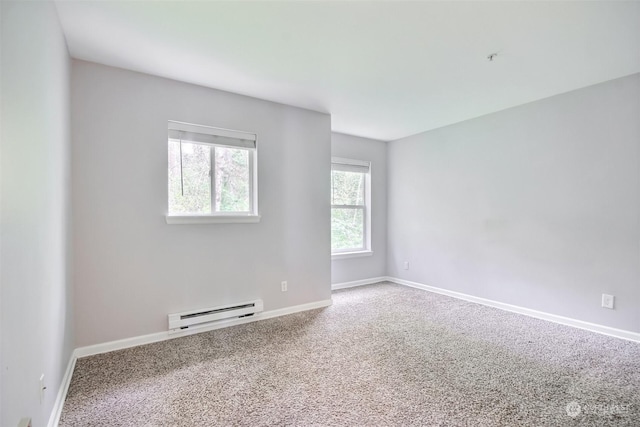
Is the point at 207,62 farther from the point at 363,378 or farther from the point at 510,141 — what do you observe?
the point at 510,141

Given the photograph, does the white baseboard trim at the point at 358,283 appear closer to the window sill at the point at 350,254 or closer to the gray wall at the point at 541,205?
the window sill at the point at 350,254

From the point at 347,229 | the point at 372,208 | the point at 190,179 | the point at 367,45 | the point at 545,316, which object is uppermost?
the point at 367,45

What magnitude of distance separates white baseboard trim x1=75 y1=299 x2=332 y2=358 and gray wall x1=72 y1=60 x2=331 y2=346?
0.05 meters

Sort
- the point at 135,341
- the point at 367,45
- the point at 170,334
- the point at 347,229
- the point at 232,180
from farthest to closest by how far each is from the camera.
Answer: the point at 347,229
the point at 232,180
the point at 170,334
the point at 135,341
the point at 367,45

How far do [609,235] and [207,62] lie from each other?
12.8ft

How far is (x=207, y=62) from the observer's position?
253cm

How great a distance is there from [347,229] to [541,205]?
252cm

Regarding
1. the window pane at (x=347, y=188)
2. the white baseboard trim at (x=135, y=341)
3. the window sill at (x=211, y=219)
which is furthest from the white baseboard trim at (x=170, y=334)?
the window pane at (x=347, y=188)

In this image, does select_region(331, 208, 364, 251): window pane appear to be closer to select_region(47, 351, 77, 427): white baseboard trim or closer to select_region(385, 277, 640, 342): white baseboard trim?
select_region(385, 277, 640, 342): white baseboard trim

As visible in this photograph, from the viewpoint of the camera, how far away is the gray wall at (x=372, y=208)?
15.6 feet

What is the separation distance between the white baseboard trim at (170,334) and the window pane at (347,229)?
1327 mm

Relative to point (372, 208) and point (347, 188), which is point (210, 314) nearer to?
point (347, 188)

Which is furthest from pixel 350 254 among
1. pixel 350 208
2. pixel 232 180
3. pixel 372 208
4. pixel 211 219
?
pixel 211 219

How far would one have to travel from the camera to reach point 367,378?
6.96 ft
